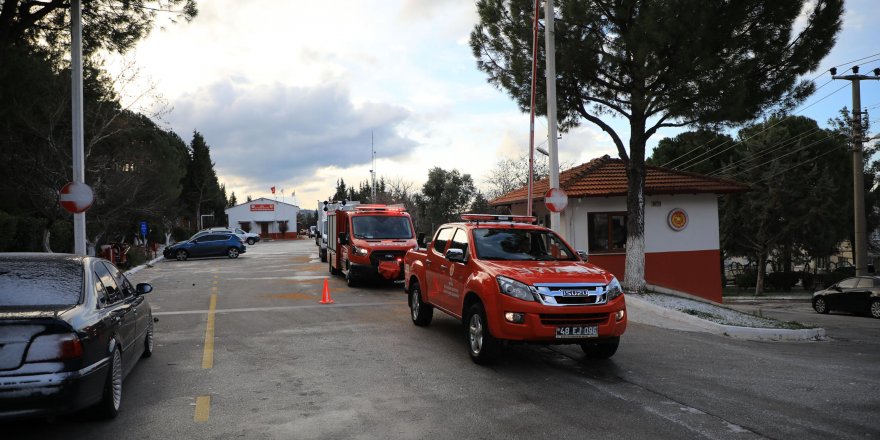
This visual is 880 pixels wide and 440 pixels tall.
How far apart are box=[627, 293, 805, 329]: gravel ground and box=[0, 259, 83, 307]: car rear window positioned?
10398mm

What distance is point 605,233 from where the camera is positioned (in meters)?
20.2

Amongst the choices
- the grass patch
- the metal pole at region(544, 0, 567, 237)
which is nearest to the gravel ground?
the grass patch

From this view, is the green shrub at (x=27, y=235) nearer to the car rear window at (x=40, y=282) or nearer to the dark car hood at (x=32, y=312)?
the car rear window at (x=40, y=282)

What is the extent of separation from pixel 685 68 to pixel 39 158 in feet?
72.7

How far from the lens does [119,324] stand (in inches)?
246

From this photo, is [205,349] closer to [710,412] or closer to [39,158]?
[710,412]

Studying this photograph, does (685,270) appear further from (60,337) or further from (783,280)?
(783,280)

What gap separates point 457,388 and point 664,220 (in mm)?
15382

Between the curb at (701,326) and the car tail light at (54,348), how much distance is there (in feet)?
32.6

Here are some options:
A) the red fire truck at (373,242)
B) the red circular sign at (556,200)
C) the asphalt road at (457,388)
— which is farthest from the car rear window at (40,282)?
the red fire truck at (373,242)

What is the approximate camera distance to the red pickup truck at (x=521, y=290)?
7.43 metres

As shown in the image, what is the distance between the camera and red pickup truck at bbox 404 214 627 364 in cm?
743

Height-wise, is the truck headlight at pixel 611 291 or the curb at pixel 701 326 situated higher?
the truck headlight at pixel 611 291

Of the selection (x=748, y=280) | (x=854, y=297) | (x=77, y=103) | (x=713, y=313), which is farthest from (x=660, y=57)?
(x=748, y=280)
